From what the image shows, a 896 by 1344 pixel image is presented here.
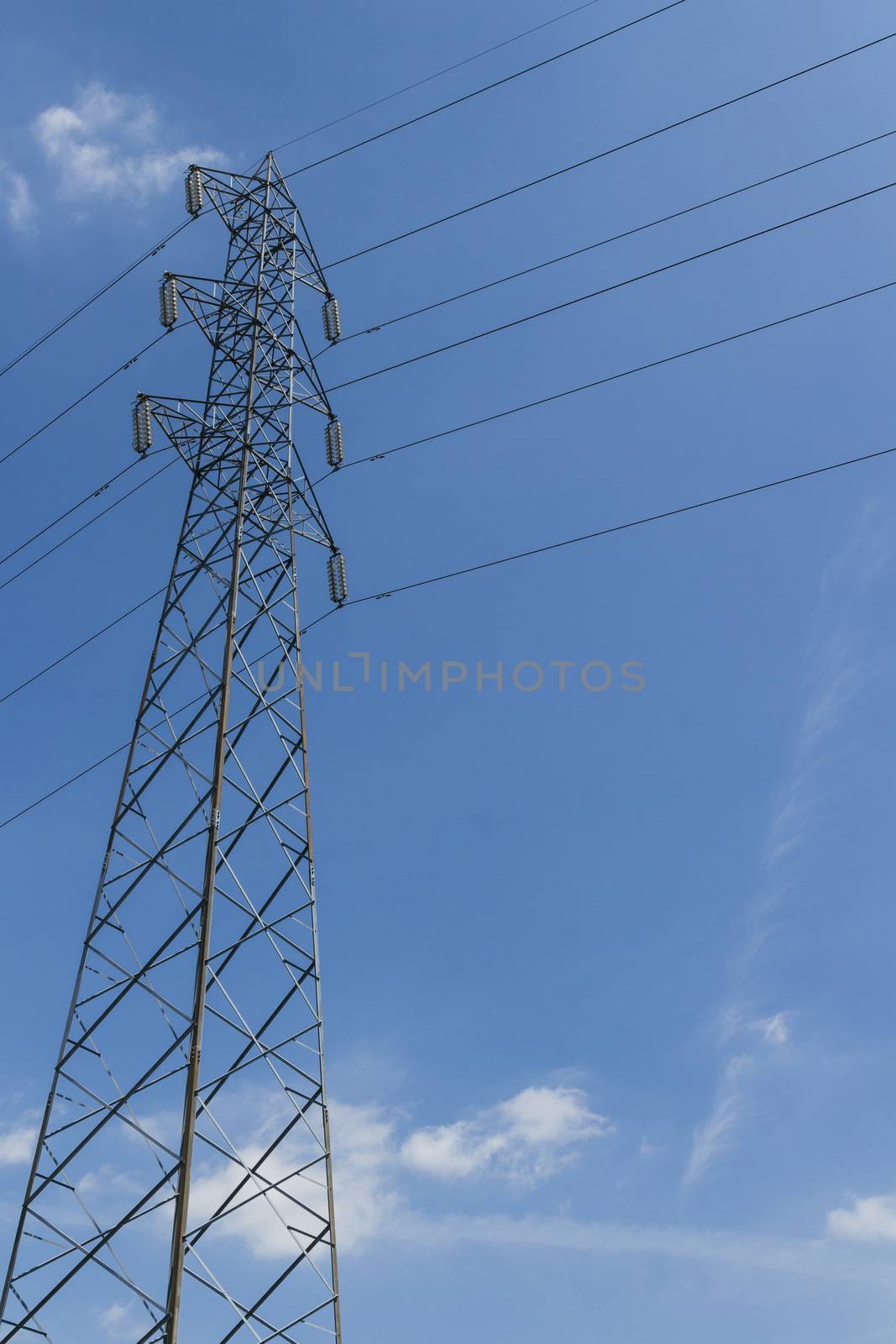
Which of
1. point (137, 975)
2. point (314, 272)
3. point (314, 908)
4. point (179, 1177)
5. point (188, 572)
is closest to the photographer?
point (179, 1177)

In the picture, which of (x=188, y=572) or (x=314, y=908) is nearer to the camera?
(x=314, y=908)

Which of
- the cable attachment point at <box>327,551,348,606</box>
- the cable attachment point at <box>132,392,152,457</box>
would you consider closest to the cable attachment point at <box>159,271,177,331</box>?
the cable attachment point at <box>132,392,152,457</box>

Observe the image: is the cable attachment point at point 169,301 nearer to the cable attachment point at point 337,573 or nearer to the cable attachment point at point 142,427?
the cable attachment point at point 142,427

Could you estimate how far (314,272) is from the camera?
2589cm

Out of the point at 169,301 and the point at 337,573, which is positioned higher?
the point at 169,301

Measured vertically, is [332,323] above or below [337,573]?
above

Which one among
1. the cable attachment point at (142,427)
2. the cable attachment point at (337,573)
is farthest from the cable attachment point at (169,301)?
the cable attachment point at (337,573)

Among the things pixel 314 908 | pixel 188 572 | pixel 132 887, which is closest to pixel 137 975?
pixel 132 887

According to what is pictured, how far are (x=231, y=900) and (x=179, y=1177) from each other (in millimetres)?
3985

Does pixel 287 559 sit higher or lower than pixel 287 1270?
higher

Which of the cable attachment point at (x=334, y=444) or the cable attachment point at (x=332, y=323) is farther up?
the cable attachment point at (x=332, y=323)

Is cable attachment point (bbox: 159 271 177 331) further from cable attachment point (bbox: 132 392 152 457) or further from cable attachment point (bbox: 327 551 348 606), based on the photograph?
cable attachment point (bbox: 327 551 348 606)

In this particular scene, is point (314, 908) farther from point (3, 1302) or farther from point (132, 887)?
point (3, 1302)

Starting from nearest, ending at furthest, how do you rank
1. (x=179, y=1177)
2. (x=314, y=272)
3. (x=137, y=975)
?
1. (x=179, y=1177)
2. (x=137, y=975)
3. (x=314, y=272)
